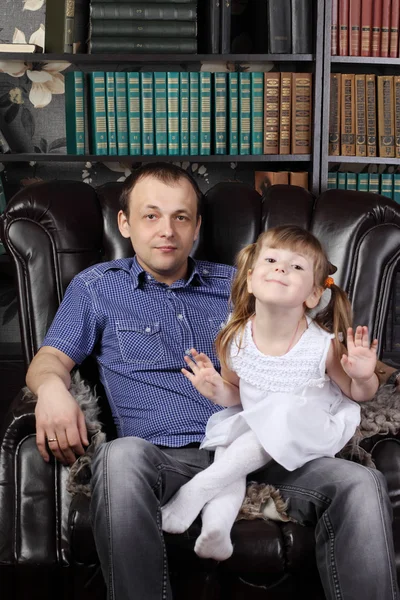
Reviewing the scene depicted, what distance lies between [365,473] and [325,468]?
0.27 ft

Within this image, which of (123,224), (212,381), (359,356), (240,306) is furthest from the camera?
(123,224)

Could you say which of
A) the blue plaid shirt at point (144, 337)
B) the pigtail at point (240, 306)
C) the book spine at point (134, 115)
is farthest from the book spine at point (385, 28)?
the pigtail at point (240, 306)

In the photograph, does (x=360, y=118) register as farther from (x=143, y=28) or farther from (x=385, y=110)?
(x=143, y=28)

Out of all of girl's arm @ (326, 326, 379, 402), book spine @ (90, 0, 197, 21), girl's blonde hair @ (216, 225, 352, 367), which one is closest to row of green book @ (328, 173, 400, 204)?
book spine @ (90, 0, 197, 21)

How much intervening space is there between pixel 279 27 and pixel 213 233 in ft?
3.72

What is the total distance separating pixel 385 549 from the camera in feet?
4.38

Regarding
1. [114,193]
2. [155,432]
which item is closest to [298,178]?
[114,193]

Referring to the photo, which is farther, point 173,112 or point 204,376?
point 173,112

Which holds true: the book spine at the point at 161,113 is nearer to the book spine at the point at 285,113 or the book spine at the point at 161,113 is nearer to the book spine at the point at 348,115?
the book spine at the point at 285,113

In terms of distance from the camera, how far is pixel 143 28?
2811 mm

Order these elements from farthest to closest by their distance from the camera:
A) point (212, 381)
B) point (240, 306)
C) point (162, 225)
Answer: point (162, 225) → point (240, 306) → point (212, 381)

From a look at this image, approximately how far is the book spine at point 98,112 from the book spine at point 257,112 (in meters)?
0.54

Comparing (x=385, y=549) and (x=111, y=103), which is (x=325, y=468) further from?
(x=111, y=103)

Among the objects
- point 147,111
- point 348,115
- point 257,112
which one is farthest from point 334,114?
point 147,111
